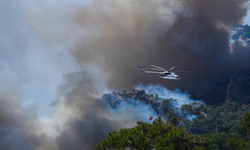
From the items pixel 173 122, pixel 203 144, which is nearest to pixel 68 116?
pixel 173 122

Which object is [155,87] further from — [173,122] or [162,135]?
[162,135]

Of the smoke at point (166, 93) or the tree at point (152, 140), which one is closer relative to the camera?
the tree at point (152, 140)

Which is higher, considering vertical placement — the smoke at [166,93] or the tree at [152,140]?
the smoke at [166,93]

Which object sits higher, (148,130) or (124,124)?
(124,124)

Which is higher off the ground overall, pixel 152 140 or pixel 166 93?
pixel 166 93

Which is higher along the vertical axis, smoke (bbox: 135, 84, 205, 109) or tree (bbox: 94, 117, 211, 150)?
smoke (bbox: 135, 84, 205, 109)

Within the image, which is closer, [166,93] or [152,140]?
[152,140]

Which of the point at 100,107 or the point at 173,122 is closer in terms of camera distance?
the point at 173,122

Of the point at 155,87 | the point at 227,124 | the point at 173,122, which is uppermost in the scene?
the point at 155,87

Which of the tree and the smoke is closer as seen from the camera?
the tree

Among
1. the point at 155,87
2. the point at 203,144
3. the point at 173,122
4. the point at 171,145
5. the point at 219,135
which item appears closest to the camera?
the point at 171,145

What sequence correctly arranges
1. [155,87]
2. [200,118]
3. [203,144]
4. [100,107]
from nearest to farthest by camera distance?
[203,144] < [100,107] < [200,118] < [155,87]
